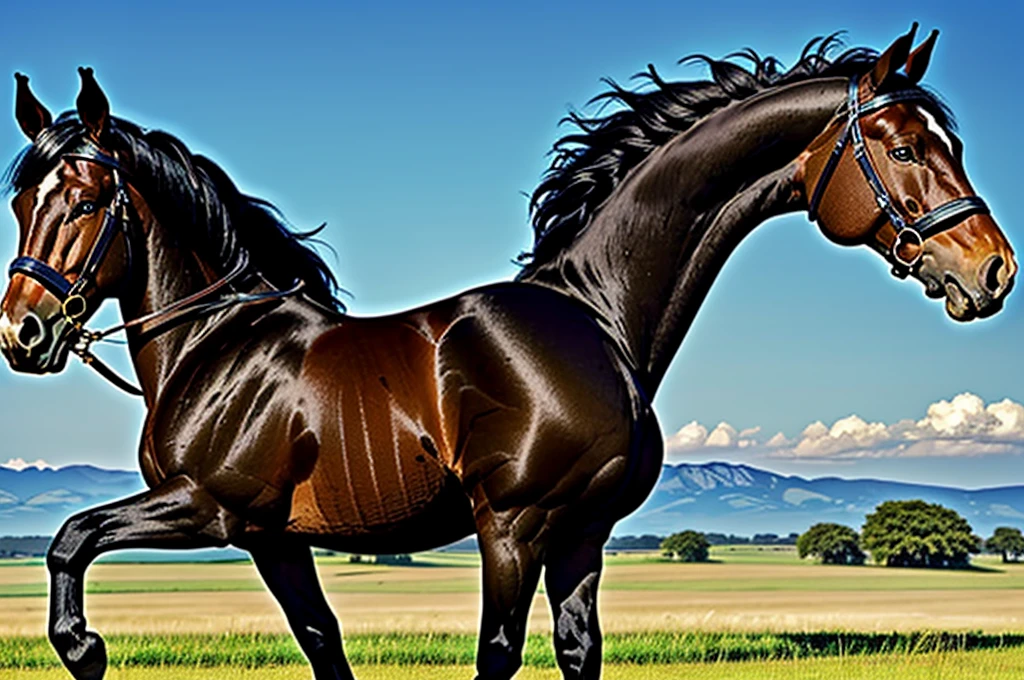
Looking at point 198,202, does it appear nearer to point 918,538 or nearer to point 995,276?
point 995,276

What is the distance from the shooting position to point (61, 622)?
17.3ft

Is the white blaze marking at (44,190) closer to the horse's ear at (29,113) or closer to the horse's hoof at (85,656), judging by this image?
the horse's ear at (29,113)

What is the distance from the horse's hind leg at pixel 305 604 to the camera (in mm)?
6004

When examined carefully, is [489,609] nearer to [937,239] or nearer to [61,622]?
[61,622]

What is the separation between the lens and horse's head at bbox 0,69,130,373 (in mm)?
5449

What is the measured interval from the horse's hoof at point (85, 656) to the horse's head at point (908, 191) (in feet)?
11.9

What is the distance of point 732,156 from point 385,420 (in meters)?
1.96

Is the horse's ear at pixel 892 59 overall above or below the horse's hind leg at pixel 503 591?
above

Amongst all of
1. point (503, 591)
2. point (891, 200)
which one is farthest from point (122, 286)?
point (891, 200)

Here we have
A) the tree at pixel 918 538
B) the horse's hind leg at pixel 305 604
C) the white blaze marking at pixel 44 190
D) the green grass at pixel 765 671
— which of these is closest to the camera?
→ the white blaze marking at pixel 44 190

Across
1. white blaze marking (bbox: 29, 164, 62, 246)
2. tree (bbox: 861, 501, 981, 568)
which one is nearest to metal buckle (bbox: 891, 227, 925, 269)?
white blaze marking (bbox: 29, 164, 62, 246)

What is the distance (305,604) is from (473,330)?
5.40 ft

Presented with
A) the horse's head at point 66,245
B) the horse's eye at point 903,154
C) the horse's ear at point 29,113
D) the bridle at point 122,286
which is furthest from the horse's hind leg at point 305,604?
the horse's eye at point 903,154

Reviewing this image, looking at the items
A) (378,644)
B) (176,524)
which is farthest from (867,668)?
(176,524)
